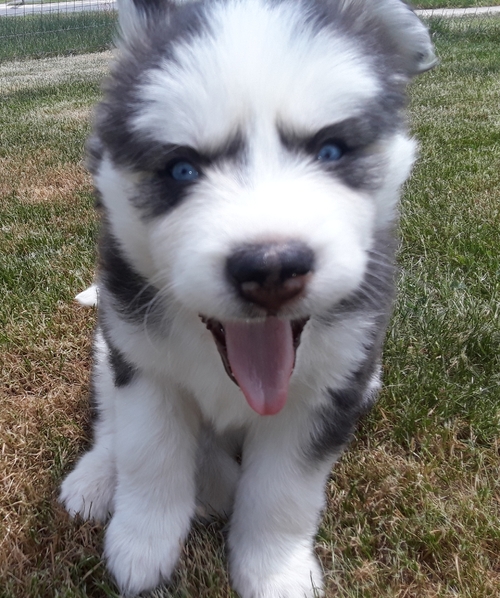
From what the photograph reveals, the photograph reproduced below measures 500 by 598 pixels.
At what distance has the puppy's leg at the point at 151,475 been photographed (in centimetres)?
227

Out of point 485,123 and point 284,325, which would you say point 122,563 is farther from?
point 485,123

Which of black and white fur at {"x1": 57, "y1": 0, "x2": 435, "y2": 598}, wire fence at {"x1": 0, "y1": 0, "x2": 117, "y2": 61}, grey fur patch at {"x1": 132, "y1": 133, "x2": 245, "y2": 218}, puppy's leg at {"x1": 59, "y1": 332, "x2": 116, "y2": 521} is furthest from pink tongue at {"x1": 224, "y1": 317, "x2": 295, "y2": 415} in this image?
wire fence at {"x1": 0, "y1": 0, "x2": 117, "y2": 61}

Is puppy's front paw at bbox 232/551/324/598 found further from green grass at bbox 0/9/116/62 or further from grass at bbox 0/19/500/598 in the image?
green grass at bbox 0/9/116/62

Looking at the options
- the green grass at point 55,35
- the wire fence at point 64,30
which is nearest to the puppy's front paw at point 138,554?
the wire fence at point 64,30

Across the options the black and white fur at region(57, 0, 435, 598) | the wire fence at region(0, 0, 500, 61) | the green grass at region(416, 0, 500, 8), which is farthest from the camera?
the green grass at region(416, 0, 500, 8)

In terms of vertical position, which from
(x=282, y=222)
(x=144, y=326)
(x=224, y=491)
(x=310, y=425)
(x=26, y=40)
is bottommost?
(x=26, y=40)

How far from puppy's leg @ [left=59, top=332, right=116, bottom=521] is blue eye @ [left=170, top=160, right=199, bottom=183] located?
115 cm

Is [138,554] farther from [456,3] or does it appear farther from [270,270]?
[456,3]

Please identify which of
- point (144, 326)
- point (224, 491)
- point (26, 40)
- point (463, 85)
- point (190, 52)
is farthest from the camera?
point (26, 40)

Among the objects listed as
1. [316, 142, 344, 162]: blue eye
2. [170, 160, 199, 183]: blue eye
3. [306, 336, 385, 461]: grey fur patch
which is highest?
[316, 142, 344, 162]: blue eye

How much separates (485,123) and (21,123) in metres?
6.57

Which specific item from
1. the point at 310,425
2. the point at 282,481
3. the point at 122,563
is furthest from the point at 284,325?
A: the point at 122,563

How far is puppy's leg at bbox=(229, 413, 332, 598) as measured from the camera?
7.26ft

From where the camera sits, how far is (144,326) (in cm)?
217
